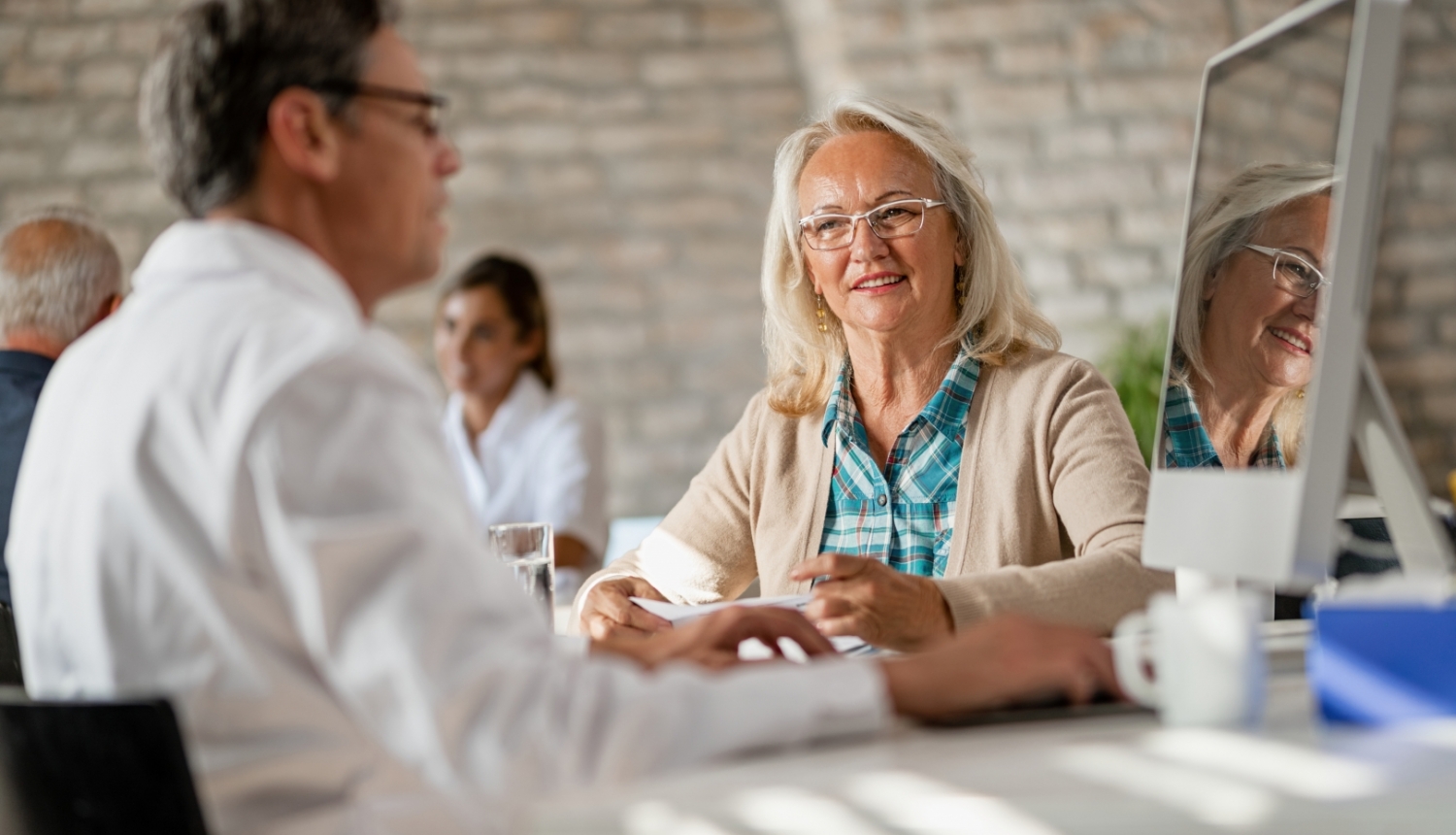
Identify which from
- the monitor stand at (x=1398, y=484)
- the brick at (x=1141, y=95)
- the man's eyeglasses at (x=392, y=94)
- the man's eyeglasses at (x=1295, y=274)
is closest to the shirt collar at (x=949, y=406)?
the man's eyeglasses at (x=1295, y=274)

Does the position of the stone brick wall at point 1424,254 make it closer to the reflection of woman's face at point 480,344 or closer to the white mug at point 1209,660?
the reflection of woman's face at point 480,344

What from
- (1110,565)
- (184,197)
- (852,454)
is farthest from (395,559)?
(852,454)

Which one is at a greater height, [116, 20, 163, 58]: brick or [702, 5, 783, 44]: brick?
[702, 5, 783, 44]: brick

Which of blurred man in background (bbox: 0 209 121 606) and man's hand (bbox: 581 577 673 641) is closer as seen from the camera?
man's hand (bbox: 581 577 673 641)

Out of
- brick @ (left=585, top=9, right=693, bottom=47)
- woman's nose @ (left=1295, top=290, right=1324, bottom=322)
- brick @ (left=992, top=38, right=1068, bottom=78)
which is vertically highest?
brick @ (left=585, top=9, right=693, bottom=47)

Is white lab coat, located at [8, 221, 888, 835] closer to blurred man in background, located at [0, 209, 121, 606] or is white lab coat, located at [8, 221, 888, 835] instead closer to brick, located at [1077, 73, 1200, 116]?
blurred man in background, located at [0, 209, 121, 606]

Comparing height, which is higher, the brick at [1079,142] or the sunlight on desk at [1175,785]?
the brick at [1079,142]

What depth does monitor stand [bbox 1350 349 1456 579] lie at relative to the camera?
109 cm

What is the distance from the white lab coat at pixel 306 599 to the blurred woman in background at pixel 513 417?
9.93ft

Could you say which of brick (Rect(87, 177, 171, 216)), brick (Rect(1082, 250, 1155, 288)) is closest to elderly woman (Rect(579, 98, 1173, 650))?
brick (Rect(1082, 250, 1155, 288))

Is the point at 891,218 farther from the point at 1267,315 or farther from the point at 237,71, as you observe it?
the point at 237,71

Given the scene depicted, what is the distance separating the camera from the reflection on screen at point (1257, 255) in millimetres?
1148

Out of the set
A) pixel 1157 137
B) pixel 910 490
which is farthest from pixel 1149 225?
pixel 910 490

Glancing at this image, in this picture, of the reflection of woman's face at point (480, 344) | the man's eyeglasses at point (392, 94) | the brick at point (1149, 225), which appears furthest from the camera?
the reflection of woman's face at point (480, 344)
